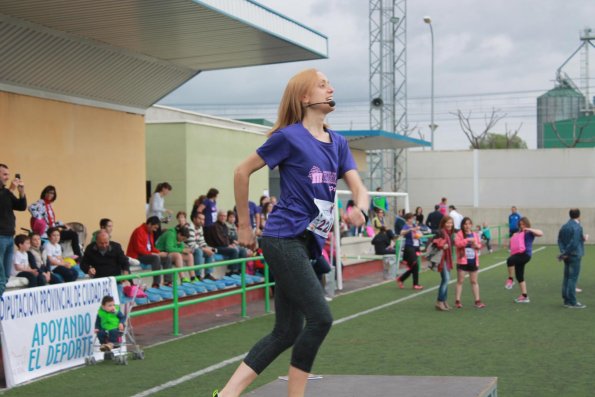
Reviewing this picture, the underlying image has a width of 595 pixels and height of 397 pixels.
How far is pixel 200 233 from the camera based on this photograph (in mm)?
18641

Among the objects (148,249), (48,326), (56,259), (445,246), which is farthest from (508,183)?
(48,326)

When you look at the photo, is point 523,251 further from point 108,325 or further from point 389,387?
point 389,387

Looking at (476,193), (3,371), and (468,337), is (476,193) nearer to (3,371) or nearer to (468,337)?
(468,337)

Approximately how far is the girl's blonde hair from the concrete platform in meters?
2.00

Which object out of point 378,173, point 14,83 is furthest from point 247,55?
point 378,173

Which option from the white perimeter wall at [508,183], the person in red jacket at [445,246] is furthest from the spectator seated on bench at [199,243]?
the white perimeter wall at [508,183]

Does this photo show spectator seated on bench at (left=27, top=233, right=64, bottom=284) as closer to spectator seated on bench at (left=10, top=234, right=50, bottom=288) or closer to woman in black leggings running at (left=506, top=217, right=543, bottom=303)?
spectator seated on bench at (left=10, top=234, right=50, bottom=288)

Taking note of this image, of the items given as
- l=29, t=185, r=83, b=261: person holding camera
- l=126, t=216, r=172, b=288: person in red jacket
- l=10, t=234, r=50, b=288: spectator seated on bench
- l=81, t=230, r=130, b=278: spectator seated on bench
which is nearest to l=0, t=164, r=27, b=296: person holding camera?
l=10, t=234, r=50, b=288: spectator seated on bench

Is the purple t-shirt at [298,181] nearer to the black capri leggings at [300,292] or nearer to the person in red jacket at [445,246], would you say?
the black capri leggings at [300,292]

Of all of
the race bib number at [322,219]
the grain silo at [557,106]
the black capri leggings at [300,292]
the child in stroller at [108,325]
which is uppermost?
the grain silo at [557,106]

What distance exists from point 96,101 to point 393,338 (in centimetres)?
974

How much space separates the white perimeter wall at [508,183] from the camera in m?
47.3

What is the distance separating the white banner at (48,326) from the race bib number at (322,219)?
19.2 feet

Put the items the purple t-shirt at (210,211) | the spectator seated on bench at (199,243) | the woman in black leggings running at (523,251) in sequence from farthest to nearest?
the purple t-shirt at (210,211), the woman in black leggings running at (523,251), the spectator seated on bench at (199,243)
